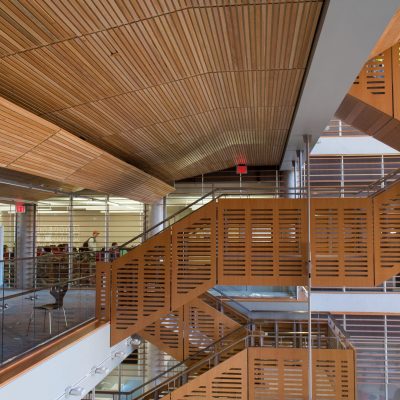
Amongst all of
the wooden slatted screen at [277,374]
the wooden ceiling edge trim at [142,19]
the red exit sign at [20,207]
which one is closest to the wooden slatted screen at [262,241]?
the wooden slatted screen at [277,374]

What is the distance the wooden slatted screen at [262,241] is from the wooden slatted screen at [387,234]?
58.9 inches

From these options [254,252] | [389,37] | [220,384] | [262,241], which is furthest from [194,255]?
[389,37]

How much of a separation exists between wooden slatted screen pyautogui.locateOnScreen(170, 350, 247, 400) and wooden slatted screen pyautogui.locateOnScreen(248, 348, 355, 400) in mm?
201

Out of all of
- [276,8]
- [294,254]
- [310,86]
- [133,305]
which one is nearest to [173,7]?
[276,8]

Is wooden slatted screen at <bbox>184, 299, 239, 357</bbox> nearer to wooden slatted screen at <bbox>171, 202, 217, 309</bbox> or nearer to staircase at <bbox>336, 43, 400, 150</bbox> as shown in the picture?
wooden slatted screen at <bbox>171, 202, 217, 309</bbox>

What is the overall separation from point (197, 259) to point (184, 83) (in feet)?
14.8

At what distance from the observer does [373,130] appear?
32.8 feet

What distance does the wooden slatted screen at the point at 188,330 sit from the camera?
13.1 metres

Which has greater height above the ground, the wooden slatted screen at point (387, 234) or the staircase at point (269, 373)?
the wooden slatted screen at point (387, 234)

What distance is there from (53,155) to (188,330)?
722 centimetres

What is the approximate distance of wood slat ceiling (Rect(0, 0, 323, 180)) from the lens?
474 cm

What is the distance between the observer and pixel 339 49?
216 inches

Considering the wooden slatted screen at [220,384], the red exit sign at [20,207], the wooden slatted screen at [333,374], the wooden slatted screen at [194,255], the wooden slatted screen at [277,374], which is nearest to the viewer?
the wooden slatted screen at [194,255]

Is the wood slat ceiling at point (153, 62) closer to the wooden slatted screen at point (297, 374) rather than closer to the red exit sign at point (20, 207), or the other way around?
the wooden slatted screen at point (297, 374)
